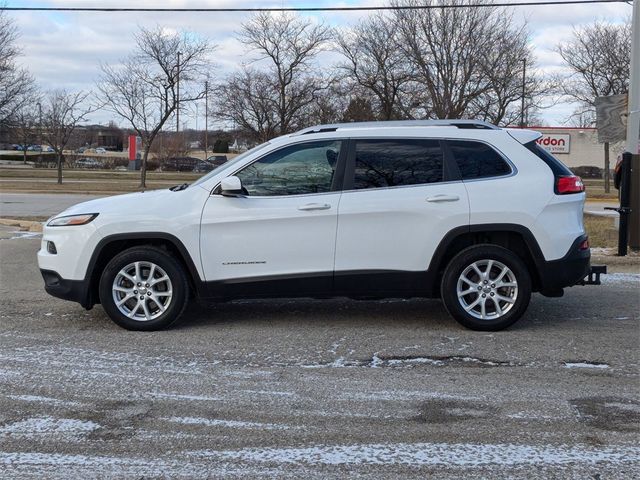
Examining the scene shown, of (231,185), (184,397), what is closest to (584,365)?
(184,397)

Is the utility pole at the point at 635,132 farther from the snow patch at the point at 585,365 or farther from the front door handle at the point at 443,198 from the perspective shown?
the snow patch at the point at 585,365

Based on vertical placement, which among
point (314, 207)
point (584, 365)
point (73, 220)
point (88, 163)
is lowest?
point (584, 365)

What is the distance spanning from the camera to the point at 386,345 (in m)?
5.86

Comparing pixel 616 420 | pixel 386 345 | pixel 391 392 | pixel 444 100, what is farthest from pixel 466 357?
pixel 444 100

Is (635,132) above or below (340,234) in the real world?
above

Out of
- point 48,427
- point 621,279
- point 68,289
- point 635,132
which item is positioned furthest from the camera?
point 635,132

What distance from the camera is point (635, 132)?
10609mm

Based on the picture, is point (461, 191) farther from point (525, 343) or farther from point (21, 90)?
point (21, 90)

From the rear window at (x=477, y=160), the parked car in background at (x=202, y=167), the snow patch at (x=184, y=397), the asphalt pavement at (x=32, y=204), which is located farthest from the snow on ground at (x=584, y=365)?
the parked car in background at (x=202, y=167)

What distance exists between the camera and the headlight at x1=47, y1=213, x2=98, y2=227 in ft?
20.3

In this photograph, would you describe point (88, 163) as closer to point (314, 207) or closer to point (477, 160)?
point (314, 207)

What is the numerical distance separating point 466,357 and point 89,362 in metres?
2.91

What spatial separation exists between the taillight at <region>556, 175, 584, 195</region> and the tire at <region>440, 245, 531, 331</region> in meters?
0.71

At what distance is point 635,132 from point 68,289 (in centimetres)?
849
